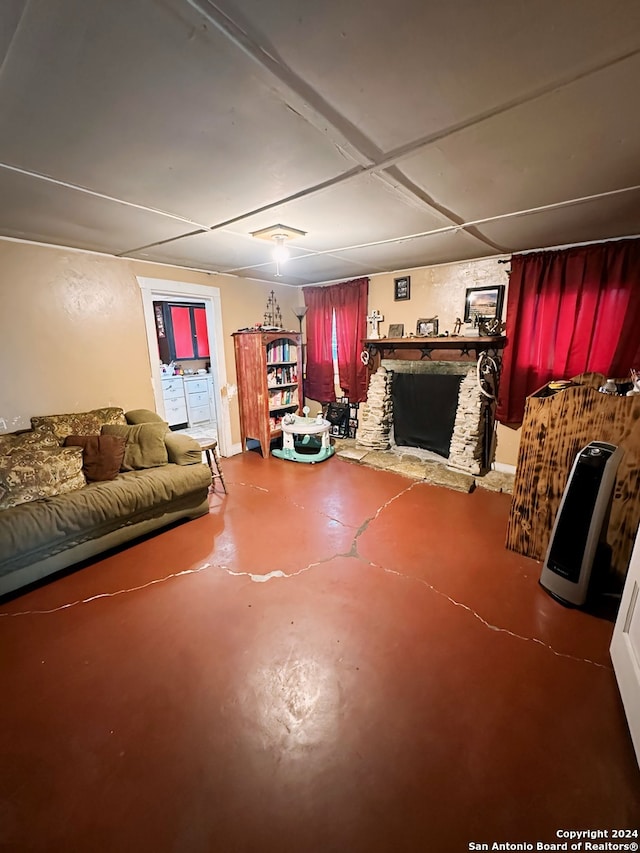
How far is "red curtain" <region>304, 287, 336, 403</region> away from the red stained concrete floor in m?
2.99

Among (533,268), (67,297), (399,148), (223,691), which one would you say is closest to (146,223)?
(67,297)

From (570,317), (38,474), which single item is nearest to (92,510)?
(38,474)

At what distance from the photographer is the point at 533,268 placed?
10.2 feet

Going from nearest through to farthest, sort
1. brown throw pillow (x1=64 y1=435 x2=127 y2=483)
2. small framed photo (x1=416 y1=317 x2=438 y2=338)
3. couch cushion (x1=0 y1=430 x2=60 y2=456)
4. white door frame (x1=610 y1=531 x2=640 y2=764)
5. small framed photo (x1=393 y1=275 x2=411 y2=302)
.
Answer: white door frame (x1=610 y1=531 x2=640 y2=764) → couch cushion (x1=0 y1=430 x2=60 y2=456) → brown throw pillow (x1=64 y1=435 x2=127 y2=483) → small framed photo (x1=416 y1=317 x2=438 y2=338) → small framed photo (x1=393 y1=275 x2=411 y2=302)

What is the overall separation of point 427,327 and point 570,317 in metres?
1.36

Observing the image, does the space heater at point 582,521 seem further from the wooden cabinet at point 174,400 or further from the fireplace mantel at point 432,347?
the wooden cabinet at point 174,400

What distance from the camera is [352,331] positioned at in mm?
4523

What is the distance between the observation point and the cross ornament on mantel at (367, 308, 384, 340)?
427 cm

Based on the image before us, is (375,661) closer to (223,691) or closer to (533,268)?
(223,691)

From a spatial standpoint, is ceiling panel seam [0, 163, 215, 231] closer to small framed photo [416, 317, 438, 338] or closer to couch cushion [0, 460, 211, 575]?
couch cushion [0, 460, 211, 575]

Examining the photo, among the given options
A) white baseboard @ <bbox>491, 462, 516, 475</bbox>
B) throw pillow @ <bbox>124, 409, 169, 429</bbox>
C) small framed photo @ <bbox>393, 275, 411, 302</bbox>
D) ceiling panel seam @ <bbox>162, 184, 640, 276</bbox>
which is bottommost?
white baseboard @ <bbox>491, 462, 516, 475</bbox>

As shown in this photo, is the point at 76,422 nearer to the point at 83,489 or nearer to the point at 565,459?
the point at 83,489

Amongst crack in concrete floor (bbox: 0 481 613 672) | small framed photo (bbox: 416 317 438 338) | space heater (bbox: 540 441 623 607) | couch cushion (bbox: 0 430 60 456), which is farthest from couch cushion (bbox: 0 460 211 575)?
small framed photo (bbox: 416 317 438 338)

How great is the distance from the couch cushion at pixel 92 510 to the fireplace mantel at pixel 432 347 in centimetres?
260
